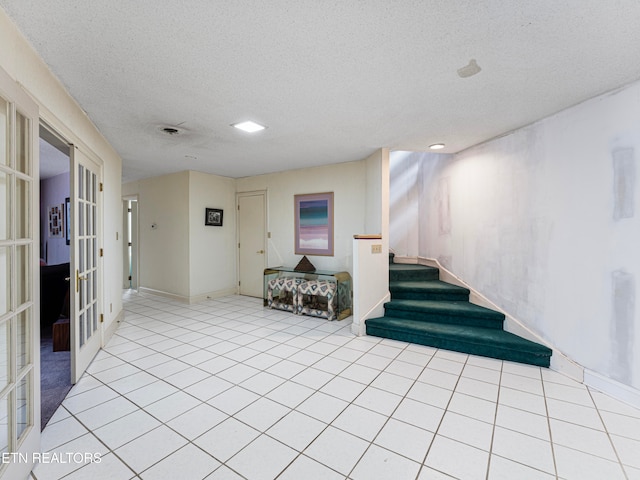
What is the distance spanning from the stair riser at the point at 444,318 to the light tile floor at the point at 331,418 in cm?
51

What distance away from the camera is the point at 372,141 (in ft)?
12.1

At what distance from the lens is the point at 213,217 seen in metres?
5.74

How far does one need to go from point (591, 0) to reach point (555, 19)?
5.8 inches

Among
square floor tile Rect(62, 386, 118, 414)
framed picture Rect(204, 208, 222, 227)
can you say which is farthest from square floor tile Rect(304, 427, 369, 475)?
framed picture Rect(204, 208, 222, 227)

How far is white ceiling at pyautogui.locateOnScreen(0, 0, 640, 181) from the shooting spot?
152 centimetres

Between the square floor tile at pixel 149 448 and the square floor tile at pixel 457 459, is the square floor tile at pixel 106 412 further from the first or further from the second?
the square floor tile at pixel 457 459

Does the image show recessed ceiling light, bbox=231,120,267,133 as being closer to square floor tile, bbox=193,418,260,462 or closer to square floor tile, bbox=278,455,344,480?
square floor tile, bbox=193,418,260,462

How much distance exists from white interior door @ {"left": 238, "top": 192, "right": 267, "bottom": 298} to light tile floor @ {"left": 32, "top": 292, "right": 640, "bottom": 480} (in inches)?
104

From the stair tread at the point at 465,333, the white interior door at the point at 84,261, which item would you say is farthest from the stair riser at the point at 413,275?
the white interior door at the point at 84,261

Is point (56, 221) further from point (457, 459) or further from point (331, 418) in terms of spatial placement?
point (457, 459)

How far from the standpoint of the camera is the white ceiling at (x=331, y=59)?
4.97ft

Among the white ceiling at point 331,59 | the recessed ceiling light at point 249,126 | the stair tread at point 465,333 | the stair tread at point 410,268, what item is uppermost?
the recessed ceiling light at point 249,126

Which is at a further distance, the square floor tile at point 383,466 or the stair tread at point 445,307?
the stair tread at point 445,307

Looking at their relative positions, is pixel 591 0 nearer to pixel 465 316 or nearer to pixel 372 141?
pixel 372 141
